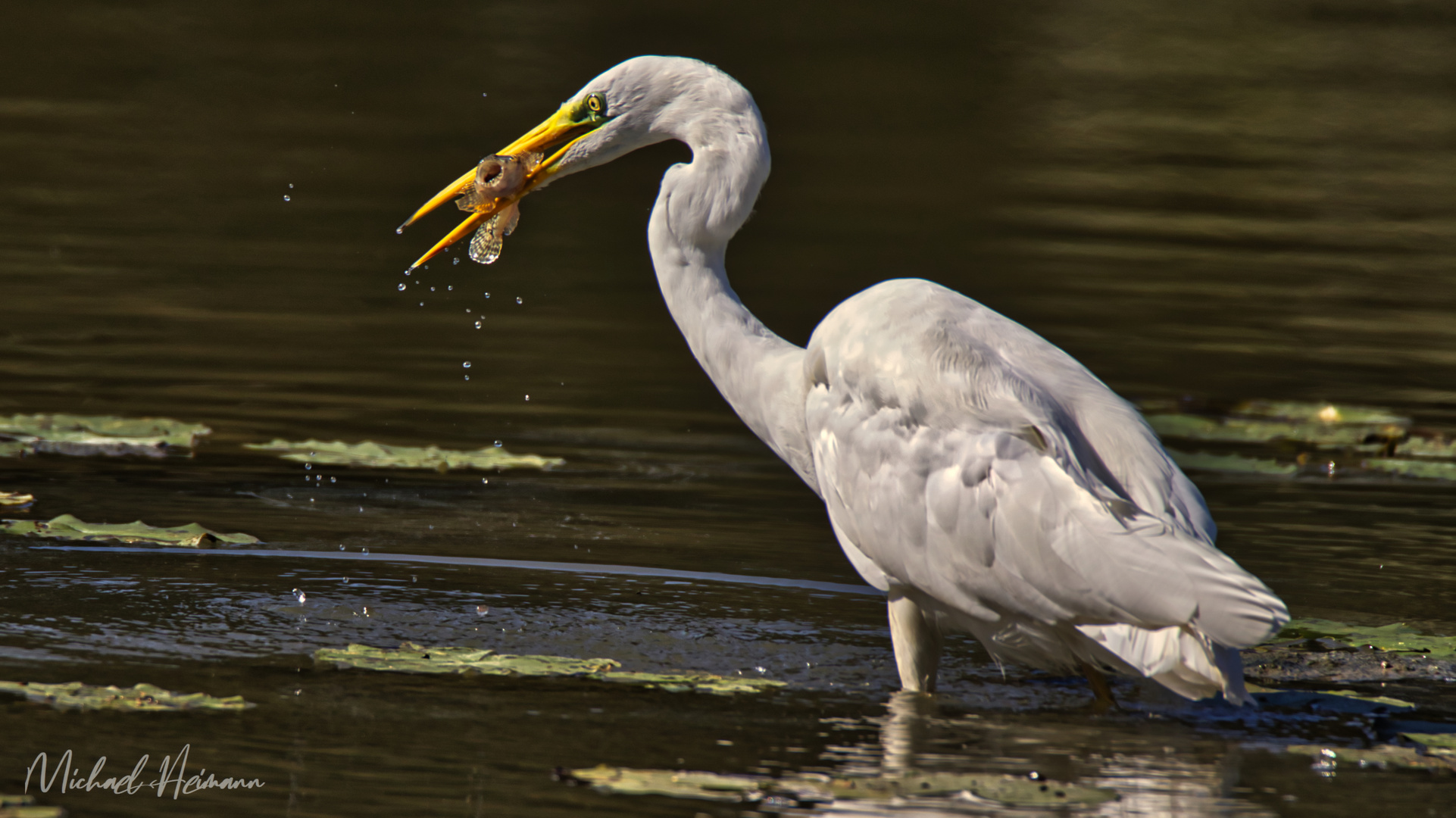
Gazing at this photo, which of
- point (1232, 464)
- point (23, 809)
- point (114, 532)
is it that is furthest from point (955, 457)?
point (1232, 464)

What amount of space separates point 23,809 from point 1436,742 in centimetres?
346

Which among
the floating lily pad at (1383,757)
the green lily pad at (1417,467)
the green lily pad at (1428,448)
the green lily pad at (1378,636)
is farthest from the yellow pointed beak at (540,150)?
the green lily pad at (1428,448)

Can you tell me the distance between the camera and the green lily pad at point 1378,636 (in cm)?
555

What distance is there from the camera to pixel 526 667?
506 centimetres

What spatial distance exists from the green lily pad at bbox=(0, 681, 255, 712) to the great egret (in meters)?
1.83

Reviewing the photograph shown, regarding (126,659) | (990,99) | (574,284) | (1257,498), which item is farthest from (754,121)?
(990,99)

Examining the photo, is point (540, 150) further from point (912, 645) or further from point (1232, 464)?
point (1232, 464)

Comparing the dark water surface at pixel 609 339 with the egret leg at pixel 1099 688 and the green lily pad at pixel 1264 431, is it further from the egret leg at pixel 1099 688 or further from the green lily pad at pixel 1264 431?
the green lily pad at pixel 1264 431

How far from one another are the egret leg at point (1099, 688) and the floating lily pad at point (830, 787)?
769mm

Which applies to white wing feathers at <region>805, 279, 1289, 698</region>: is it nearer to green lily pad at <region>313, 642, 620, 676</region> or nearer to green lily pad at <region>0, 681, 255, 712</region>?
green lily pad at <region>313, 642, 620, 676</region>

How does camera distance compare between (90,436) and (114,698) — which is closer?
(114,698)

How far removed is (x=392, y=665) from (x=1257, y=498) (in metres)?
4.41

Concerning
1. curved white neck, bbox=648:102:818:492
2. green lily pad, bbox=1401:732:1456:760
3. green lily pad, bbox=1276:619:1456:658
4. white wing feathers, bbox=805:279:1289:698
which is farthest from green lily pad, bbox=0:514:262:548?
green lily pad, bbox=1401:732:1456:760

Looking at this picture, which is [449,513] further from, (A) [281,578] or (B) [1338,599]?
(B) [1338,599]
